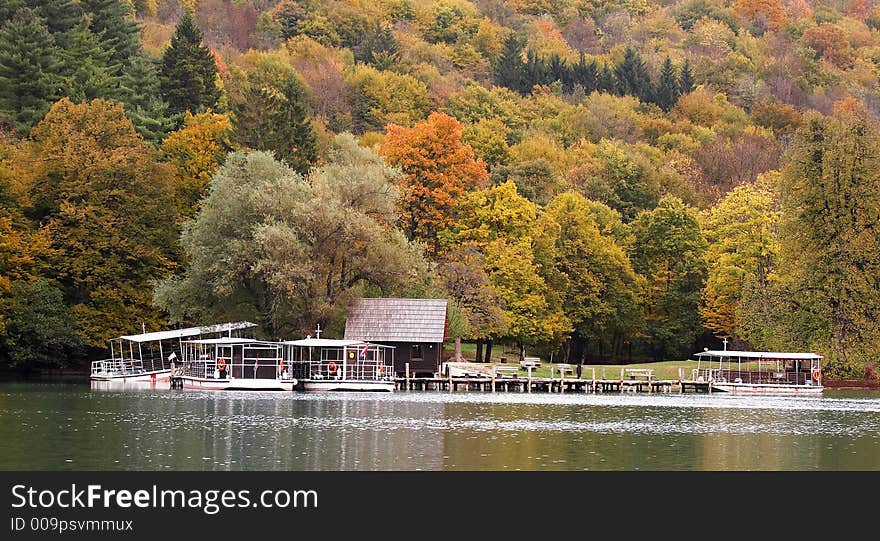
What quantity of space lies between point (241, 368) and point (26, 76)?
104ft

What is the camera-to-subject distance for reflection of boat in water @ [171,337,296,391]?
70.8 meters

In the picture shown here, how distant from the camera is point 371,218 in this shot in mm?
76000

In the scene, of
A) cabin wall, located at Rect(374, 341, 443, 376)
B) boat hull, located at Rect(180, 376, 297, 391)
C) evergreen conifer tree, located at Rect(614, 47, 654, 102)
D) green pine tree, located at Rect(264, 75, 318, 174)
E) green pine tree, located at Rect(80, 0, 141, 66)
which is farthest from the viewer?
evergreen conifer tree, located at Rect(614, 47, 654, 102)

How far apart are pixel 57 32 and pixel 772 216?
5197cm

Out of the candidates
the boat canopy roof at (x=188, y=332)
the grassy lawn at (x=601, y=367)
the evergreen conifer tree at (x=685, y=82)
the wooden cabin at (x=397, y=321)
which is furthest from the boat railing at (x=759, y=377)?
the evergreen conifer tree at (x=685, y=82)

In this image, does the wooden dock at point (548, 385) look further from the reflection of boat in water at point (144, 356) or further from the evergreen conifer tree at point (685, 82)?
the evergreen conifer tree at point (685, 82)

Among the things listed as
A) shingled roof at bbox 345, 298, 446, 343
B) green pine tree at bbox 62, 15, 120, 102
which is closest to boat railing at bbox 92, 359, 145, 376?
shingled roof at bbox 345, 298, 446, 343

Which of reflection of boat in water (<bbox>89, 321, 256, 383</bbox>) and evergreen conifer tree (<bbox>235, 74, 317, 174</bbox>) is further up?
evergreen conifer tree (<bbox>235, 74, 317, 174</bbox>)

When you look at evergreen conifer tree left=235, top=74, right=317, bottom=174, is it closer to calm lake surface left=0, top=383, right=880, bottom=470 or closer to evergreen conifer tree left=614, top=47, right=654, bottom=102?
calm lake surface left=0, top=383, right=880, bottom=470

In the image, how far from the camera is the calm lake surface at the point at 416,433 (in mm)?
36906

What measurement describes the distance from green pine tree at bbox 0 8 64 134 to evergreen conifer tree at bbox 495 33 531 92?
71.6 m

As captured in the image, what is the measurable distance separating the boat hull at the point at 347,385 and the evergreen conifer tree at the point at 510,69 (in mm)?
88536
